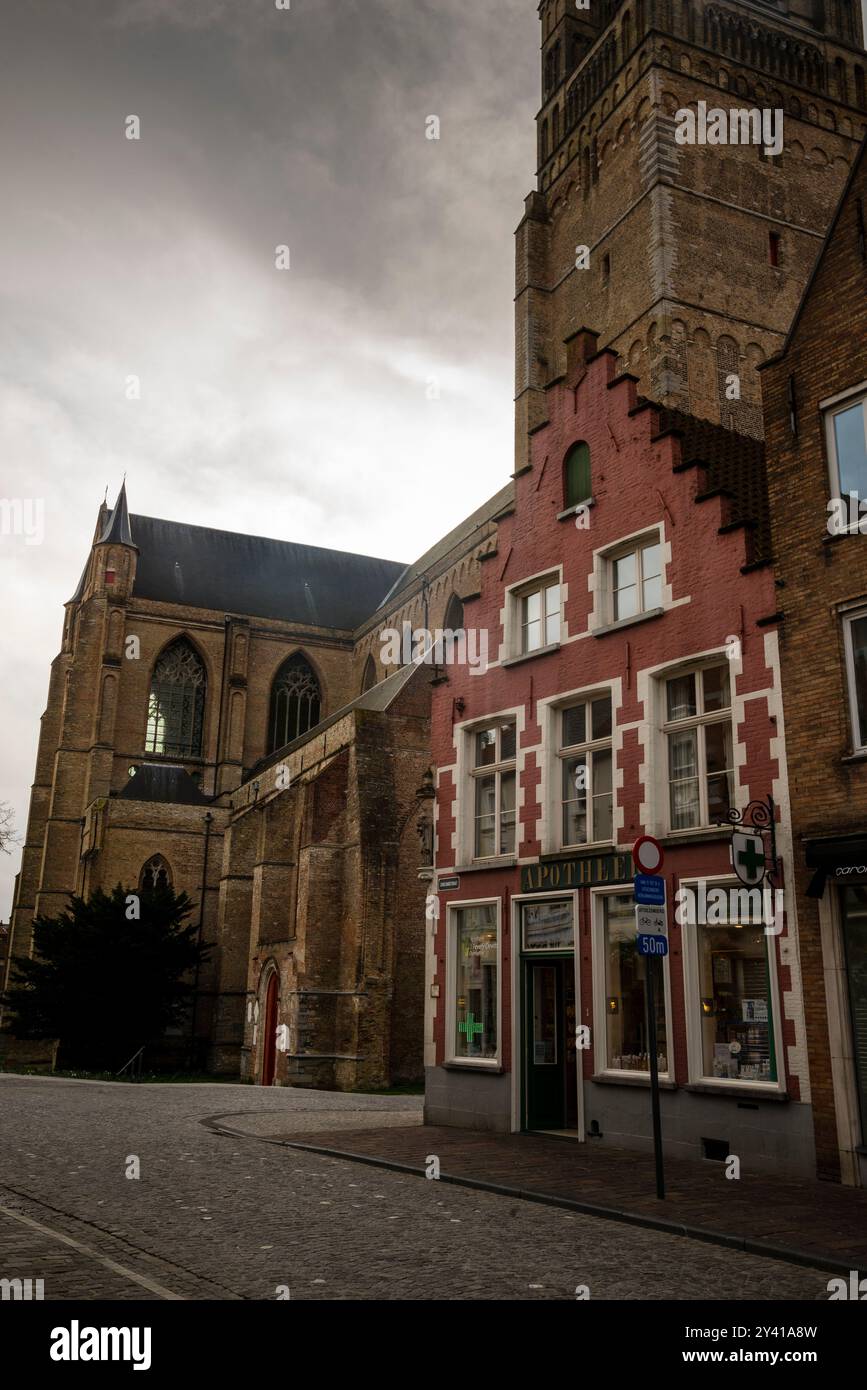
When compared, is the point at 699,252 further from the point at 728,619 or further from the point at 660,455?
the point at 728,619

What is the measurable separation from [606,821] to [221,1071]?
24290 millimetres

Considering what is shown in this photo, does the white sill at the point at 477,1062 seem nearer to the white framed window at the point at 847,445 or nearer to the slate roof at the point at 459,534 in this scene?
the white framed window at the point at 847,445

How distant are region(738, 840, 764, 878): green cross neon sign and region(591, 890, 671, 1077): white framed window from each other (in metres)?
1.96

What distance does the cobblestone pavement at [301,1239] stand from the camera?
6.23m

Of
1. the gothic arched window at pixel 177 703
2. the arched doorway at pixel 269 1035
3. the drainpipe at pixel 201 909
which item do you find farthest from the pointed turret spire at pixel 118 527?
the arched doorway at pixel 269 1035

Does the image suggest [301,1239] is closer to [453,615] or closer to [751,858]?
[751,858]

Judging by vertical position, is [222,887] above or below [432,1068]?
above

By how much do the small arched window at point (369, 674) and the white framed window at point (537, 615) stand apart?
103 feet

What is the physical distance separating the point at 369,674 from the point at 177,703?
8.20m

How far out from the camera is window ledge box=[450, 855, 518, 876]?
15.5 metres

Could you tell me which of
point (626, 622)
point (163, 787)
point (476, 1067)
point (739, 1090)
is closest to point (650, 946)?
point (739, 1090)

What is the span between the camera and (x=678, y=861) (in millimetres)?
12906

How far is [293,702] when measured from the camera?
4928 cm
